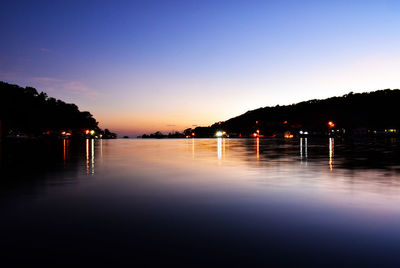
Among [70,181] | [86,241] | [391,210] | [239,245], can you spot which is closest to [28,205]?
[86,241]

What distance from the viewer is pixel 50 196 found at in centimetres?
1248

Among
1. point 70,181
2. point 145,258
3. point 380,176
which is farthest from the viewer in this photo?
point 380,176

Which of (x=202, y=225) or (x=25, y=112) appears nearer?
(x=202, y=225)

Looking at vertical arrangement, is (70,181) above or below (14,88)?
below

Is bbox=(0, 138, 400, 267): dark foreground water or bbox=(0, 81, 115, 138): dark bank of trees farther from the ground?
bbox=(0, 81, 115, 138): dark bank of trees

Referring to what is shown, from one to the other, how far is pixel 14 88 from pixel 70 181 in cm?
10417

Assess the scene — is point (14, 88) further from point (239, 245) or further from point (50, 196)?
point (239, 245)

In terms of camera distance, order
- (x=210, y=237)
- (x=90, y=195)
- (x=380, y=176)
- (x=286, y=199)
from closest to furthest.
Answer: (x=210, y=237) → (x=286, y=199) → (x=90, y=195) → (x=380, y=176)

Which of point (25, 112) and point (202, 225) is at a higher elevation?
point (25, 112)

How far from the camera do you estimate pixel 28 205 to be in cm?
1077

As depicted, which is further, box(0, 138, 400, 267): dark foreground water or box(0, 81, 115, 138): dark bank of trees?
box(0, 81, 115, 138): dark bank of trees

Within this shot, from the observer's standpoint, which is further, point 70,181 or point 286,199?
point 70,181

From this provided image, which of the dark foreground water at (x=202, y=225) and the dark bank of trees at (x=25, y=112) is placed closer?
the dark foreground water at (x=202, y=225)

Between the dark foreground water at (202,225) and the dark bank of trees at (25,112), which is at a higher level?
the dark bank of trees at (25,112)
